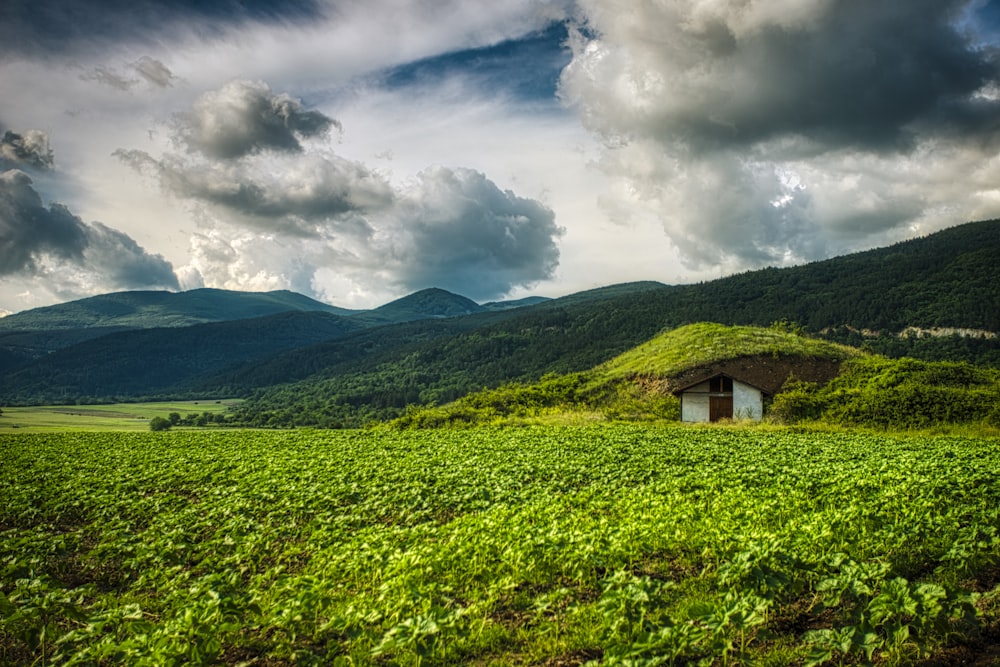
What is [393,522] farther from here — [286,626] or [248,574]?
[286,626]

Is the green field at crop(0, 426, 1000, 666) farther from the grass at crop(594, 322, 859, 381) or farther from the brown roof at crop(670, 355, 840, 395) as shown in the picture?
the grass at crop(594, 322, 859, 381)

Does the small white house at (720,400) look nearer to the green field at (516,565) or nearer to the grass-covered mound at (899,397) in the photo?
the grass-covered mound at (899,397)

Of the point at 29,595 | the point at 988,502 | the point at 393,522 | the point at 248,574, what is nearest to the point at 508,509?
the point at 393,522

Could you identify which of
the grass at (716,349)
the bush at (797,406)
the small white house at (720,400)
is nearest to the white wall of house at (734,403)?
the small white house at (720,400)

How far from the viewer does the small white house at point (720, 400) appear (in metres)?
50.0

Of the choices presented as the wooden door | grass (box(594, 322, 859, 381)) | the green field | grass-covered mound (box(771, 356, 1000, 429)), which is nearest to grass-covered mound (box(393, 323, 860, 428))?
grass (box(594, 322, 859, 381))

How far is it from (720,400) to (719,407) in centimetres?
68

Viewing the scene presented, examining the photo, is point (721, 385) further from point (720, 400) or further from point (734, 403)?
point (734, 403)

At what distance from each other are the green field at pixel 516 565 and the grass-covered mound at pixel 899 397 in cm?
2190

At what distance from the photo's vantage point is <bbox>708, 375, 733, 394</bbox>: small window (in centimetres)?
5106

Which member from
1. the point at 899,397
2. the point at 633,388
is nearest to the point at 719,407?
the point at 899,397

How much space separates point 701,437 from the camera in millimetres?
34094

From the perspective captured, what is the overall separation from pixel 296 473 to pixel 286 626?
15481 mm

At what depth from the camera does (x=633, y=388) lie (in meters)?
64.2
